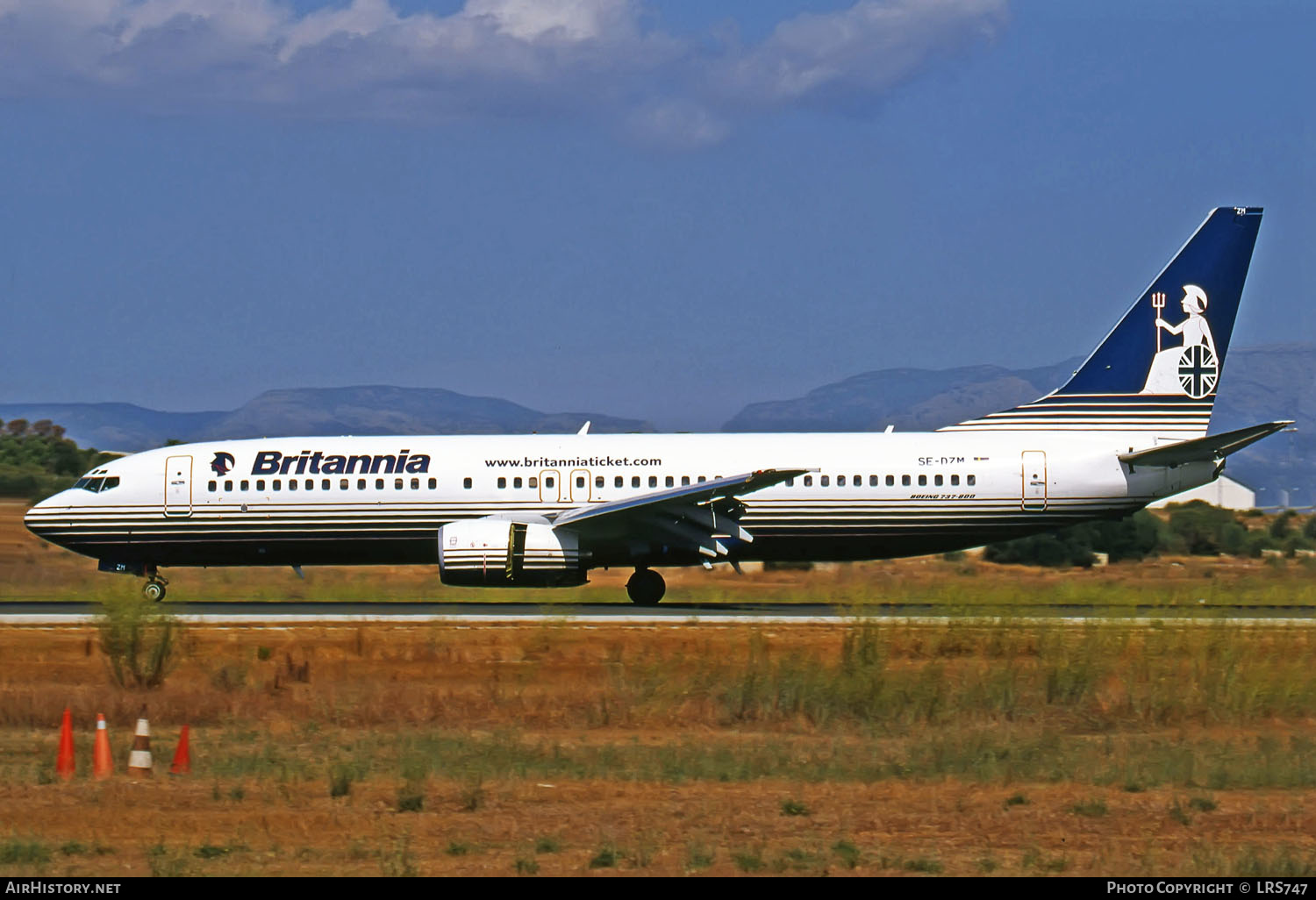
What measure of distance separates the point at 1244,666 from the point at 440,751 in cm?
957

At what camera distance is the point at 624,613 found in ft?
87.8

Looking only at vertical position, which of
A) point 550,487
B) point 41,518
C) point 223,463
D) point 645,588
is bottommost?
point 645,588

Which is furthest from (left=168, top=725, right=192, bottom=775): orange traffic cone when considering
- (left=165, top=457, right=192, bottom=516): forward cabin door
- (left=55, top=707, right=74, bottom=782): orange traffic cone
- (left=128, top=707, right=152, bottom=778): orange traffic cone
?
(left=165, top=457, right=192, bottom=516): forward cabin door

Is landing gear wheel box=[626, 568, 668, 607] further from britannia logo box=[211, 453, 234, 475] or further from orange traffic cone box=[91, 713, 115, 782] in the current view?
orange traffic cone box=[91, 713, 115, 782]

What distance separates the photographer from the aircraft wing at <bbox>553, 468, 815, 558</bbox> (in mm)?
26844

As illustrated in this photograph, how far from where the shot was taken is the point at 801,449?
2902 cm

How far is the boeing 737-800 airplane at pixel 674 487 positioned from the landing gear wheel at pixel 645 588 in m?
0.03

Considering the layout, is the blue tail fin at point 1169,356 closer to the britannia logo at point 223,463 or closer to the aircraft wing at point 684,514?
the aircraft wing at point 684,514

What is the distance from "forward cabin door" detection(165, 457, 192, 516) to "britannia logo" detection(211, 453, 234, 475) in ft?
1.49

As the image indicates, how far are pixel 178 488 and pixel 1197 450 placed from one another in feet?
58.3

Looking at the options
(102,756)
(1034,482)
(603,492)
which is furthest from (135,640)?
(1034,482)

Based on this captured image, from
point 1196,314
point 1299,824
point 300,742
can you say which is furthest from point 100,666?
point 1196,314

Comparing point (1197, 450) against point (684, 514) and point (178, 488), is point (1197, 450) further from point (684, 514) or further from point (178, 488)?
point (178, 488)
